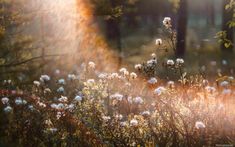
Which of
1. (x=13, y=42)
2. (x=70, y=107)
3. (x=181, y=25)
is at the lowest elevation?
(x=70, y=107)

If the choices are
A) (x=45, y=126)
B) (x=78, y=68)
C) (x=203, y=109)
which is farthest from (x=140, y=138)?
(x=78, y=68)

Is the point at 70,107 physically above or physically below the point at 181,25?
below

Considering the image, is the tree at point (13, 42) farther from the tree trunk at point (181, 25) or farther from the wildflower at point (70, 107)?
→ the tree trunk at point (181, 25)

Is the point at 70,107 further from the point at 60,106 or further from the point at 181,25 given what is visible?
the point at 181,25

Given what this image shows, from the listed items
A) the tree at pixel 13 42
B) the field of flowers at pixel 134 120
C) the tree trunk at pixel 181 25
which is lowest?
the field of flowers at pixel 134 120

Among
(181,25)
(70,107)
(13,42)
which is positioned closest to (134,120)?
(70,107)

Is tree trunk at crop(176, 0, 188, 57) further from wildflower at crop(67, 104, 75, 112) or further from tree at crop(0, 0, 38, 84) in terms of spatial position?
wildflower at crop(67, 104, 75, 112)

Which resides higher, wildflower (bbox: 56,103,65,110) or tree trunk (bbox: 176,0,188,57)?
tree trunk (bbox: 176,0,188,57)

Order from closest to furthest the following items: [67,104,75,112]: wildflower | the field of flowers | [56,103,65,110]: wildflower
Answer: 1. the field of flowers
2. [56,103,65,110]: wildflower
3. [67,104,75,112]: wildflower

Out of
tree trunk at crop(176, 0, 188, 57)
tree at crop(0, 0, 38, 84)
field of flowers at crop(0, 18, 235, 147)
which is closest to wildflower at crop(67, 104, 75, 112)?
field of flowers at crop(0, 18, 235, 147)

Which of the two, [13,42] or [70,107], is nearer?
[70,107]

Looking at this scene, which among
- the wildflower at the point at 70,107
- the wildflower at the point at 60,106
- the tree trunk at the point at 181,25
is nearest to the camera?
the wildflower at the point at 60,106

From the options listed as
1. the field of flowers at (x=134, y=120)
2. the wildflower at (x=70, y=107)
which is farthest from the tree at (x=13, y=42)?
the wildflower at (x=70, y=107)

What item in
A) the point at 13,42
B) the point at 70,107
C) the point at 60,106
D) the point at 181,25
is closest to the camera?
the point at 60,106
